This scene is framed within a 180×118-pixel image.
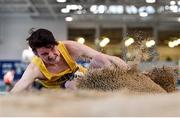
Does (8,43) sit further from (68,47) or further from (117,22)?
(68,47)

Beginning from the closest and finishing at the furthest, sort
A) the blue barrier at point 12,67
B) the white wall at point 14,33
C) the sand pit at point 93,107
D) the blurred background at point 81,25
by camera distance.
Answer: the sand pit at point 93,107 < the blue barrier at point 12,67 < the blurred background at point 81,25 < the white wall at point 14,33

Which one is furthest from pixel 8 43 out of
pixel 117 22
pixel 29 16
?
pixel 117 22

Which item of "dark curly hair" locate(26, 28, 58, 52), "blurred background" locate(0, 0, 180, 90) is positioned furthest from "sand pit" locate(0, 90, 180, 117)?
"blurred background" locate(0, 0, 180, 90)

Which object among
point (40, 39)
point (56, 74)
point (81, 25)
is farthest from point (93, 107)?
point (81, 25)

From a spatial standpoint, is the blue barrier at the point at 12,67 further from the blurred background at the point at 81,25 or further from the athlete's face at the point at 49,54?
the athlete's face at the point at 49,54

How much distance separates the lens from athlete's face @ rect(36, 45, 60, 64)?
5.74 ft

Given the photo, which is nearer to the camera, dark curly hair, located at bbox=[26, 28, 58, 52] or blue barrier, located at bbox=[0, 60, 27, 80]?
dark curly hair, located at bbox=[26, 28, 58, 52]

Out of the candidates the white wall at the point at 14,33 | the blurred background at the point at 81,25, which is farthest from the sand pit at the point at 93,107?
the white wall at the point at 14,33

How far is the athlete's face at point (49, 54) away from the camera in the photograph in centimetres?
175

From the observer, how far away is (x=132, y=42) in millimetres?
1562

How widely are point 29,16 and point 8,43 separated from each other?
3.54ft

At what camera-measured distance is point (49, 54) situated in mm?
1792

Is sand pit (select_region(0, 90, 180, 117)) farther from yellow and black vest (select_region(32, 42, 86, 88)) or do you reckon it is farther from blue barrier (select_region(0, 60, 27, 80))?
blue barrier (select_region(0, 60, 27, 80))

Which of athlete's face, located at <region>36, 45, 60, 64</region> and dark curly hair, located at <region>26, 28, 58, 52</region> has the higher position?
dark curly hair, located at <region>26, 28, 58, 52</region>
